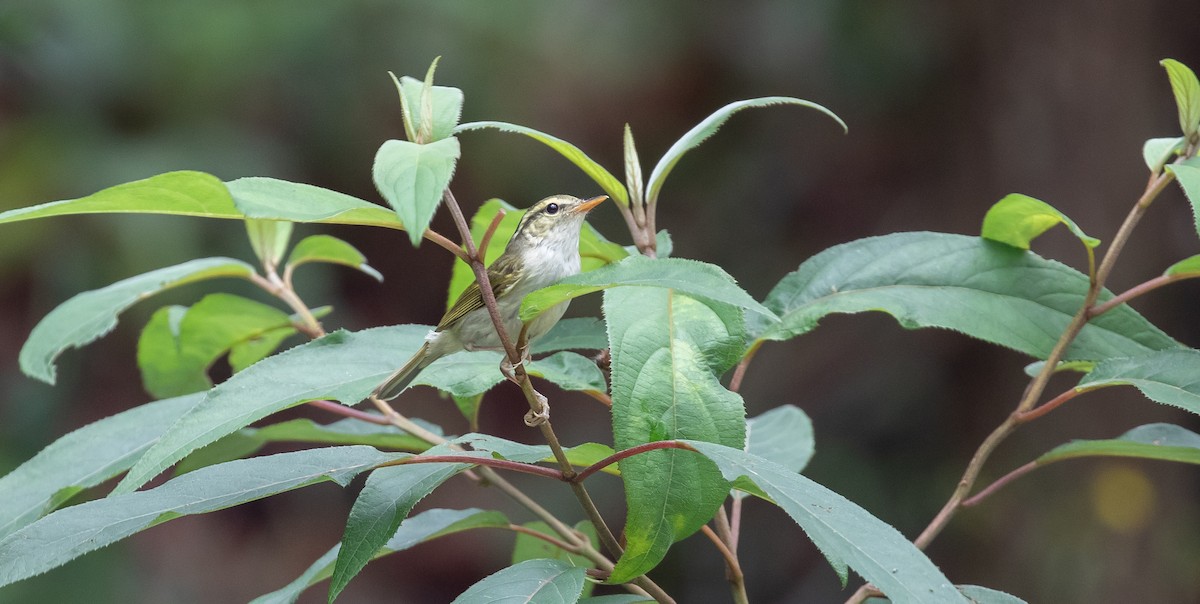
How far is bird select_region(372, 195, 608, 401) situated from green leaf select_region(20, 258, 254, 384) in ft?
0.99

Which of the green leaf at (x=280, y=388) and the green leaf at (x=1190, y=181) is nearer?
the green leaf at (x=280, y=388)

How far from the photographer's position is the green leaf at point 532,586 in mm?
914

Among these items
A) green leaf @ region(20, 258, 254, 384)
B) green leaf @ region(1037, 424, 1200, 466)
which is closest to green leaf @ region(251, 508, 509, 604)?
green leaf @ region(20, 258, 254, 384)

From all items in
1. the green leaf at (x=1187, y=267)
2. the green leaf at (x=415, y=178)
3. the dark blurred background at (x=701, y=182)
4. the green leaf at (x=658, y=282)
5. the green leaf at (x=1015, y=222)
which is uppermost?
the green leaf at (x=415, y=178)

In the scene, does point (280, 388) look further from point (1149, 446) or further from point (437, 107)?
point (1149, 446)

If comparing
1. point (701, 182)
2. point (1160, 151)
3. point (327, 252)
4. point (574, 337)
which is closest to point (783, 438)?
point (574, 337)

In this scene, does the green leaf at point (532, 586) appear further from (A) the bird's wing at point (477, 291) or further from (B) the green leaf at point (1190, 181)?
(B) the green leaf at point (1190, 181)

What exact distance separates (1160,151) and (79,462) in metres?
1.32

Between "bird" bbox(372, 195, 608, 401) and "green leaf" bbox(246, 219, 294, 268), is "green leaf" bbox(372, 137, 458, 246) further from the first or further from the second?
"green leaf" bbox(246, 219, 294, 268)

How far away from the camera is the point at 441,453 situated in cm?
101

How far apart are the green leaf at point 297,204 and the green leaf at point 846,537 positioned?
316 mm

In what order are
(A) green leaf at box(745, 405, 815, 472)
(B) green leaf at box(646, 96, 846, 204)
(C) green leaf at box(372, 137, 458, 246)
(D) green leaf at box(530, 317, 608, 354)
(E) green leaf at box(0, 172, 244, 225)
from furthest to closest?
(A) green leaf at box(745, 405, 815, 472), (D) green leaf at box(530, 317, 608, 354), (B) green leaf at box(646, 96, 846, 204), (E) green leaf at box(0, 172, 244, 225), (C) green leaf at box(372, 137, 458, 246)

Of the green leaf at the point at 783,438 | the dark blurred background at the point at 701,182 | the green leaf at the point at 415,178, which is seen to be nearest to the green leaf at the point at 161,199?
the green leaf at the point at 415,178

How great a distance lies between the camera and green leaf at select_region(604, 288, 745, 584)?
33.6 inches
